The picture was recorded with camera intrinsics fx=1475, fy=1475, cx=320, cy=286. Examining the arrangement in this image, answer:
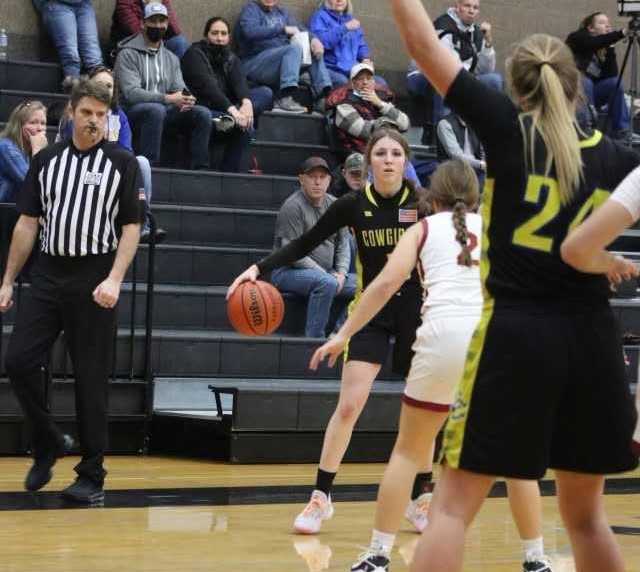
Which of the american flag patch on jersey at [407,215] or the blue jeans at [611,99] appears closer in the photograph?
the american flag patch on jersey at [407,215]

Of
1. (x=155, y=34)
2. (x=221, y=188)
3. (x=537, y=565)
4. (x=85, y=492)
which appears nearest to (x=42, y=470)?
(x=85, y=492)

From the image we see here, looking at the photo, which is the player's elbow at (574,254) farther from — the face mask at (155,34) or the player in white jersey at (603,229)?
the face mask at (155,34)

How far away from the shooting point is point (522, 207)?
3.56 metres

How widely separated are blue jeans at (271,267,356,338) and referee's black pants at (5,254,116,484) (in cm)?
336

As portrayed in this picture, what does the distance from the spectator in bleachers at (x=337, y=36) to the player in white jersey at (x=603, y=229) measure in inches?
389

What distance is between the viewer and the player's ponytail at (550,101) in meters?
3.56

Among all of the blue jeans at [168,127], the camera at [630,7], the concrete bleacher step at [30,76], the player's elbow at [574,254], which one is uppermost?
the camera at [630,7]

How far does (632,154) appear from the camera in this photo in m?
3.69

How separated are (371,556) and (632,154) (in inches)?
76.5

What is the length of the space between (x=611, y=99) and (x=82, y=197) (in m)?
7.77

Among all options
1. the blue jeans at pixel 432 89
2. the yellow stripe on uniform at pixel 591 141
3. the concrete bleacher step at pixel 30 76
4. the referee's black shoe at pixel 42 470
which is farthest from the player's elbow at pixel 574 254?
the blue jeans at pixel 432 89

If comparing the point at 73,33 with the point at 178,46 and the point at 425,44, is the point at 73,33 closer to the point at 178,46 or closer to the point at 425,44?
the point at 178,46

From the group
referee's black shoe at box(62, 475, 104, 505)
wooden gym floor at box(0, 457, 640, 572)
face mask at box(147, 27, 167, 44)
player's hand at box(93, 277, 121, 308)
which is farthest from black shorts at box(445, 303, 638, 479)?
face mask at box(147, 27, 167, 44)

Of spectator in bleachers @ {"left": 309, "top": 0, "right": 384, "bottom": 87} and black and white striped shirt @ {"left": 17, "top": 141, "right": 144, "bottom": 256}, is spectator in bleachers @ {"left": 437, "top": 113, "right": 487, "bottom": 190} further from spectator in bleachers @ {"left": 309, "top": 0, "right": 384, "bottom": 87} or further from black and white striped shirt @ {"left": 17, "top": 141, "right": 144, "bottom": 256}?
black and white striped shirt @ {"left": 17, "top": 141, "right": 144, "bottom": 256}
